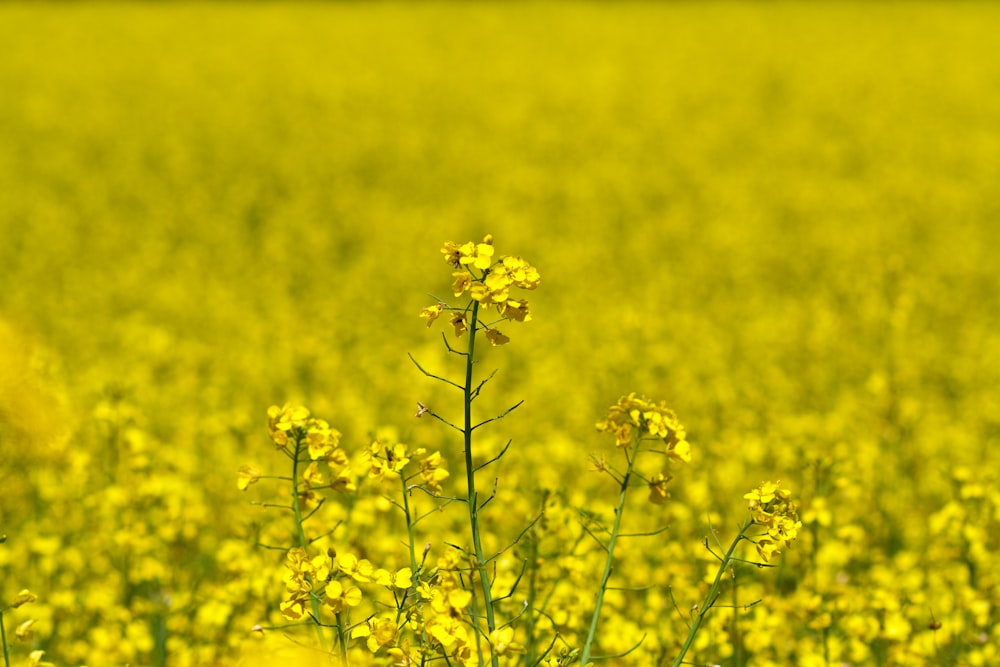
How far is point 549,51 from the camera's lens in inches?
768

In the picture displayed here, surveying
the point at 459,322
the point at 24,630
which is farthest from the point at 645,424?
the point at 24,630

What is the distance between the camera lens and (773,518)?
6.98ft

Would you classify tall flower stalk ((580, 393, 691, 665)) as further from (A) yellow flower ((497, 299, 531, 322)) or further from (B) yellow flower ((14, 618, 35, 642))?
(B) yellow flower ((14, 618, 35, 642))

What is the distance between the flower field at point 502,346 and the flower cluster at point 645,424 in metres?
0.01

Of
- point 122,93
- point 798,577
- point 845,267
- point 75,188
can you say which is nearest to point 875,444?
point 798,577

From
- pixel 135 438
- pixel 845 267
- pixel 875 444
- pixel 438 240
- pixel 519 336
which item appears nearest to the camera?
pixel 135 438

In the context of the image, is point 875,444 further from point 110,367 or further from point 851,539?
point 110,367

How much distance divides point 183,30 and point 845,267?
16.4 m

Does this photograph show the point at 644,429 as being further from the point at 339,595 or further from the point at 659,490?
the point at 339,595

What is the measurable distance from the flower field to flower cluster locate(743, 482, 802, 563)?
0.4 inches

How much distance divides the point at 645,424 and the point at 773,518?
1.04 feet

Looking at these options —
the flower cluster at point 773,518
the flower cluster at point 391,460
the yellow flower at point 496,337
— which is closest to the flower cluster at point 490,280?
the yellow flower at point 496,337

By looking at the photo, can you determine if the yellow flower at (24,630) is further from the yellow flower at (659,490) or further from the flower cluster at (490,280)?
the yellow flower at (659,490)

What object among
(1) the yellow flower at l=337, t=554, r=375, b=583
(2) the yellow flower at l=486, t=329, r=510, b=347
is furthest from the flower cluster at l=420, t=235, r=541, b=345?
(1) the yellow flower at l=337, t=554, r=375, b=583
